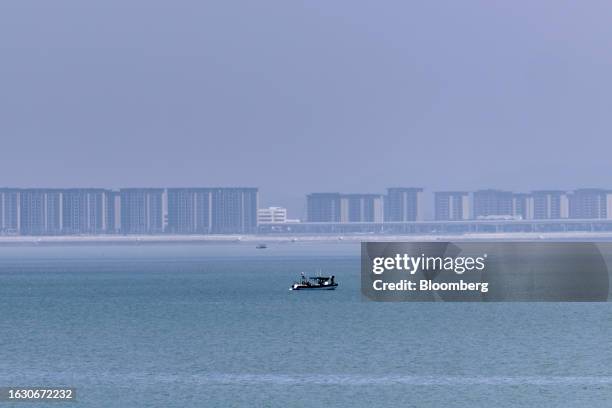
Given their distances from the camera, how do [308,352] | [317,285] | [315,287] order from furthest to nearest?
[317,285], [315,287], [308,352]

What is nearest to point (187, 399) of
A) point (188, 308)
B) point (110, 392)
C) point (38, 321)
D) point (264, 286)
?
point (110, 392)

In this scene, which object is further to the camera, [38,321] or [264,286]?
[264,286]

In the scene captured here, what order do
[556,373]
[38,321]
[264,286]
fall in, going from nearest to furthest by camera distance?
[556,373]
[38,321]
[264,286]

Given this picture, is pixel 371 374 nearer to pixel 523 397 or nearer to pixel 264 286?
pixel 523 397

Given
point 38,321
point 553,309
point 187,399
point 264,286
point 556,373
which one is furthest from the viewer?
point 264,286

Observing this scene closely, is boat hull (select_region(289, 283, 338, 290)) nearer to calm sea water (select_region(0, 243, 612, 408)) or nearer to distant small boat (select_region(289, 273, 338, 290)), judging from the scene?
distant small boat (select_region(289, 273, 338, 290))

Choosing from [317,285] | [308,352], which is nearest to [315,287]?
[317,285]

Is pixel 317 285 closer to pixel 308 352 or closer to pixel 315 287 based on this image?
pixel 315 287

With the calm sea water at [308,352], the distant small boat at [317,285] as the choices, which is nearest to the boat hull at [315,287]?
the distant small boat at [317,285]
